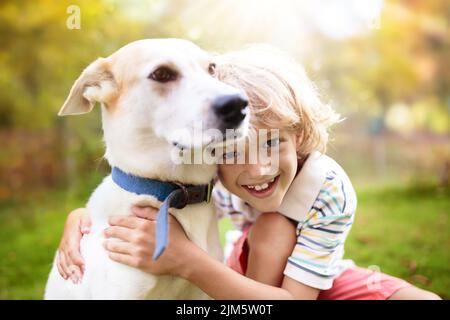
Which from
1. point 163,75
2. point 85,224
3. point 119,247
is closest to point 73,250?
point 85,224

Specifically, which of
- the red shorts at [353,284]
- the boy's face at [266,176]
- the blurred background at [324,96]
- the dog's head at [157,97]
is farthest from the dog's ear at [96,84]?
the blurred background at [324,96]

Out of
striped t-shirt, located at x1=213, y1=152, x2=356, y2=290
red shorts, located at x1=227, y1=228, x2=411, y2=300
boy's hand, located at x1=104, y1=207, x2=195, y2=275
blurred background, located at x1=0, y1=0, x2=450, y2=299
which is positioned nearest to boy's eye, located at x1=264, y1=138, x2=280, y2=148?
striped t-shirt, located at x1=213, y1=152, x2=356, y2=290

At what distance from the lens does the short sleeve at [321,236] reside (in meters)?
1.94

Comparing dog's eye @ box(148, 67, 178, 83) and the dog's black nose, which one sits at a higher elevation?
dog's eye @ box(148, 67, 178, 83)

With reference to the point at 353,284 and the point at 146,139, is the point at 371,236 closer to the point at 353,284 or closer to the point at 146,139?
the point at 353,284

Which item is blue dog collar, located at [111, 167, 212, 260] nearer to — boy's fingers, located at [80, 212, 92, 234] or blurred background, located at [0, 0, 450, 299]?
boy's fingers, located at [80, 212, 92, 234]

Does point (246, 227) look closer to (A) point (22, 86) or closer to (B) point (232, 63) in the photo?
(B) point (232, 63)

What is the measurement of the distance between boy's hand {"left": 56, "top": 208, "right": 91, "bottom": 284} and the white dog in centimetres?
3

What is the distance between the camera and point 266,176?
1869 mm

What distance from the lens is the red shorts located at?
2.25 meters

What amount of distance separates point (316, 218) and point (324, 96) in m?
0.73

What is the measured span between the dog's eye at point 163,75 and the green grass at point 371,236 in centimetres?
167

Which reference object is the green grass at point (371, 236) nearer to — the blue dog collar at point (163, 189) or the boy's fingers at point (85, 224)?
the boy's fingers at point (85, 224)
